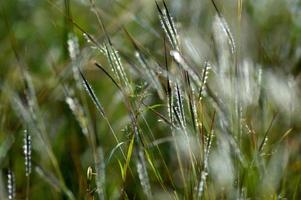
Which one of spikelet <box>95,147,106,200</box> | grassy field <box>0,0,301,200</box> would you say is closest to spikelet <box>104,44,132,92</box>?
grassy field <box>0,0,301,200</box>

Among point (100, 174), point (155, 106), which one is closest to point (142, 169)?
point (100, 174)

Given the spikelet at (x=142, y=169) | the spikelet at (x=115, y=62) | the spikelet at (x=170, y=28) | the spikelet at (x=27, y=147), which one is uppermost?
the spikelet at (x=170, y=28)

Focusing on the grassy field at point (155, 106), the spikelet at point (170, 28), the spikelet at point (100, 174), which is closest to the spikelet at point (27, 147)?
the grassy field at point (155, 106)

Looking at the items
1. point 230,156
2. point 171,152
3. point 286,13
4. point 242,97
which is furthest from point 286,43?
point 230,156

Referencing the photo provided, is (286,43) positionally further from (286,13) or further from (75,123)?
(75,123)

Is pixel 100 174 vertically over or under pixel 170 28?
under

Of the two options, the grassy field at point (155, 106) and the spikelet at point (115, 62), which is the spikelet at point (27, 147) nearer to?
the grassy field at point (155, 106)

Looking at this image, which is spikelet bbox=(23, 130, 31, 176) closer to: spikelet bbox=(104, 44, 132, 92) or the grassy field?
the grassy field

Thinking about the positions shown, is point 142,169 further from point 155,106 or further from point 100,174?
point 155,106
